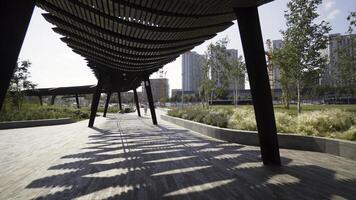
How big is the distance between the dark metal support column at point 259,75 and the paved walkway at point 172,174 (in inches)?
22.9

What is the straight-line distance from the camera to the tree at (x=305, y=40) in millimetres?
19422

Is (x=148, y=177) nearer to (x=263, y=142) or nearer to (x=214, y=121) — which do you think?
(x=263, y=142)

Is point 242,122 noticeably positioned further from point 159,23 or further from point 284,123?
point 159,23

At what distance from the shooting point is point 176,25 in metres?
11.3

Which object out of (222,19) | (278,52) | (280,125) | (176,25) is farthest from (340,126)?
(278,52)

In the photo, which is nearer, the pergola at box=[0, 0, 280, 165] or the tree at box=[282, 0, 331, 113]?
the pergola at box=[0, 0, 280, 165]

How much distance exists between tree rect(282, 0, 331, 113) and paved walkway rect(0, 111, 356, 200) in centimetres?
1003

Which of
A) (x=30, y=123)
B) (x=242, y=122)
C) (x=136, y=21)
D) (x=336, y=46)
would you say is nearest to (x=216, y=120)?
(x=242, y=122)

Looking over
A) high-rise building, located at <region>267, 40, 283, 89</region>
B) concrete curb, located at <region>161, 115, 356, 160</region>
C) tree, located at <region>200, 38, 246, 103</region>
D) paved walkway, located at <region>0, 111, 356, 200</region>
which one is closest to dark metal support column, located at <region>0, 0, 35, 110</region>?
paved walkway, located at <region>0, 111, 356, 200</region>

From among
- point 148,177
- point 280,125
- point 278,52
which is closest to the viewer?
point 148,177

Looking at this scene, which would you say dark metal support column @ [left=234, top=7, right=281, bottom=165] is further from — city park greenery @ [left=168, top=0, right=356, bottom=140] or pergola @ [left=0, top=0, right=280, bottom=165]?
city park greenery @ [left=168, top=0, right=356, bottom=140]

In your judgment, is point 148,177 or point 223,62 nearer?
point 148,177

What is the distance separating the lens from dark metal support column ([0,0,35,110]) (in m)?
5.46

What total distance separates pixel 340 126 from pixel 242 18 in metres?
5.39
